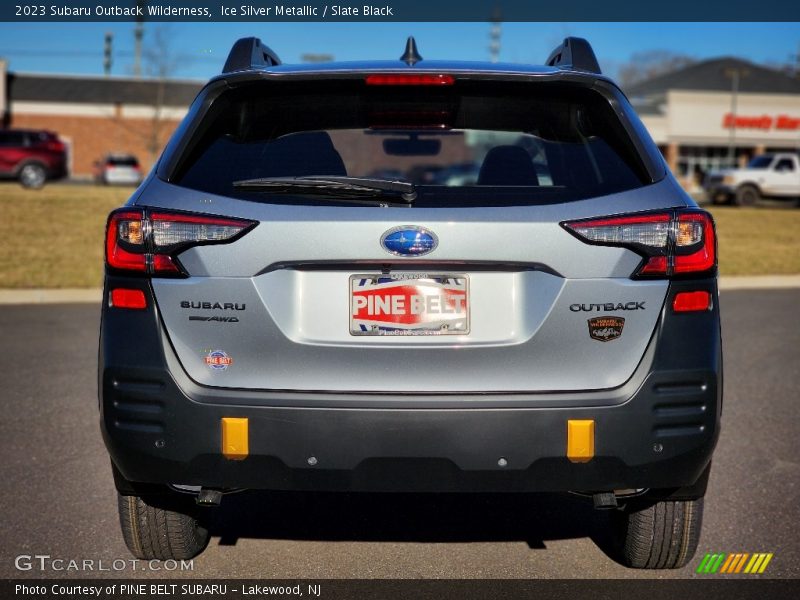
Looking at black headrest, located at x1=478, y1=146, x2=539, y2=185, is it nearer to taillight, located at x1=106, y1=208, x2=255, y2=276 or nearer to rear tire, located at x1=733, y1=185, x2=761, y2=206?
taillight, located at x1=106, y1=208, x2=255, y2=276

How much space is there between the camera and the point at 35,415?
6551 millimetres

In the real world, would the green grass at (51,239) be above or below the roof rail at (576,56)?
below

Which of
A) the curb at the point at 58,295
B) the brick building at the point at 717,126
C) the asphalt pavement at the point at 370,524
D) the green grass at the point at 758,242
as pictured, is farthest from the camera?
the brick building at the point at 717,126

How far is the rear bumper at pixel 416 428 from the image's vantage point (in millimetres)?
3119

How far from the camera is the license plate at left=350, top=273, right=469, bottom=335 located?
3.14 meters

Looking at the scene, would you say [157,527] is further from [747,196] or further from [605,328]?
[747,196]

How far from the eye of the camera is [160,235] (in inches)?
126

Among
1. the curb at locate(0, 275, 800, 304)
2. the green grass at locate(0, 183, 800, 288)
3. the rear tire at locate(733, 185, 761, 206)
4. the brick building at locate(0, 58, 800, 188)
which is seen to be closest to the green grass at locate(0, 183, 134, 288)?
the green grass at locate(0, 183, 800, 288)

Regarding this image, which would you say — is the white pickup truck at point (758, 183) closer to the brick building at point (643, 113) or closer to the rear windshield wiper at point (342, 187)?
the brick building at point (643, 113)

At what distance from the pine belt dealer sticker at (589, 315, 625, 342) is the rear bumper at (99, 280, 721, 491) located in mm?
123

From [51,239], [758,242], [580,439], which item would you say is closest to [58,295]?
[51,239]

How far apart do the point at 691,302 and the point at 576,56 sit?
1168 millimetres

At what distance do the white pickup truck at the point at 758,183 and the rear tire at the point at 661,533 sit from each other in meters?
35.2

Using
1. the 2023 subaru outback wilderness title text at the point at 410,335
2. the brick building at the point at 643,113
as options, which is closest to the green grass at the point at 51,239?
the 2023 subaru outback wilderness title text at the point at 410,335
